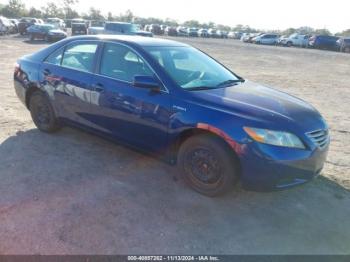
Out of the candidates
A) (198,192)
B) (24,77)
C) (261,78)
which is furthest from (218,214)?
(261,78)

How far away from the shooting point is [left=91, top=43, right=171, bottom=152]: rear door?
3.85m

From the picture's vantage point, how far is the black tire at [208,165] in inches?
137

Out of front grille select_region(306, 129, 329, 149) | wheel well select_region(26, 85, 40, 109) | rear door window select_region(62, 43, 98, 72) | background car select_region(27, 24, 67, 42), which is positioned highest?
rear door window select_region(62, 43, 98, 72)

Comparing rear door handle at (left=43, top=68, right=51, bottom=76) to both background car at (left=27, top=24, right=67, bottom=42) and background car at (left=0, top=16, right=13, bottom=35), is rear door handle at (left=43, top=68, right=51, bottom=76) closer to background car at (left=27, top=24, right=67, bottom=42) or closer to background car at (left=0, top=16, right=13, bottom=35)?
background car at (left=27, top=24, right=67, bottom=42)

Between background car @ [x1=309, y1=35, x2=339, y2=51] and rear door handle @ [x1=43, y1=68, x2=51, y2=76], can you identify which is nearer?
rear door handle @ [x1=43, y1=68, x2=51, y2=76]

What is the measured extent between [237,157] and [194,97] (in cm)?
79

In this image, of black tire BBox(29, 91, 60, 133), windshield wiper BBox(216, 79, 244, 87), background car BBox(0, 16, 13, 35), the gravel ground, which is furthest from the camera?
background car BBox(0, 16, 13, 35)

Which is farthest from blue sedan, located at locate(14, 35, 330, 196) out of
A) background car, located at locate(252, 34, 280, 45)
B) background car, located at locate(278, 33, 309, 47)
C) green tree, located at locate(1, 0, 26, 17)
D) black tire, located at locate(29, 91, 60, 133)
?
green tree, located at locate(1, 0, 26, 17)

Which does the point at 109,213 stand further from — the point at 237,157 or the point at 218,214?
the point at 237,157

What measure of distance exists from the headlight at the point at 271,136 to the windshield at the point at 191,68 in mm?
928

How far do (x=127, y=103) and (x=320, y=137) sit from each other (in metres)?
2.21

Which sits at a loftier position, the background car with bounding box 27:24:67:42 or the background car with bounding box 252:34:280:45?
the background car with bounding box 252:34:280:45

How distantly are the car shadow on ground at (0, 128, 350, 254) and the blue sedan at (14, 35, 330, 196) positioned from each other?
13.9 inches

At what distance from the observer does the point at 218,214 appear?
3.49 m
